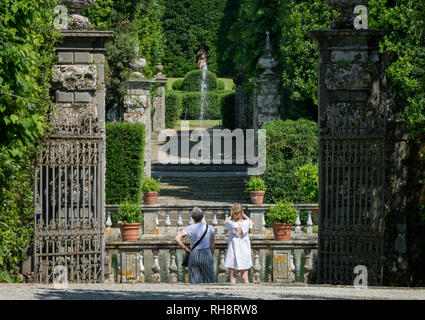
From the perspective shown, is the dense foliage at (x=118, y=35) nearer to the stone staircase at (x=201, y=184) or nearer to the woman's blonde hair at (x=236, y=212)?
the stone staircase at (x=201, y=184)

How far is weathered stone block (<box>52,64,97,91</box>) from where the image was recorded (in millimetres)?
11023

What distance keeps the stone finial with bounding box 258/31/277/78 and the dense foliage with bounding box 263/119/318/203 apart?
10.5 ft

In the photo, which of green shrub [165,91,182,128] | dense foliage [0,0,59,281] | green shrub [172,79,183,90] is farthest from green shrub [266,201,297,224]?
green shrub [172,79,183,90]

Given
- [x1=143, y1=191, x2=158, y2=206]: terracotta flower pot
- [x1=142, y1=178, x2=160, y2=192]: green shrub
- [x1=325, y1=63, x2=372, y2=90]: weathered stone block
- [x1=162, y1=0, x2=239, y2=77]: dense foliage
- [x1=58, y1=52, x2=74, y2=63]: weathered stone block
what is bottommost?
[x1=143, y1=191, x2=158, y2=206]: terracotta flower pot

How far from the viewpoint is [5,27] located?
9367 millimetres

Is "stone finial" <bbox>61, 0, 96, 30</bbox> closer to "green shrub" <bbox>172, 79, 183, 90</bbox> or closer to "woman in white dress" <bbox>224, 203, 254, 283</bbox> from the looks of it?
"woman in white dress" <bbox>224, 203, 254, 283</bbox>

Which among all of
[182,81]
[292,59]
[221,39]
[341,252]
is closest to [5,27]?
[341,252]

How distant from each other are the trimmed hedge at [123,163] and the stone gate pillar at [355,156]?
10.8 m

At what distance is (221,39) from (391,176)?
143 feet

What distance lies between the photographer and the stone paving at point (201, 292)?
8117 mm

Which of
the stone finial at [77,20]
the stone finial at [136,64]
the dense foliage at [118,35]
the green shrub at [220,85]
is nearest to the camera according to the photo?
the stone finial at [77,20]

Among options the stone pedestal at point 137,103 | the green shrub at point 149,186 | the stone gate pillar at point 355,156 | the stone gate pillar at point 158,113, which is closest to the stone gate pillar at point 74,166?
the stone gate pillar at point 355,156

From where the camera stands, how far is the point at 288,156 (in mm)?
21547

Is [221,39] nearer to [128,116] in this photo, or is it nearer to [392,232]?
[128,116]
